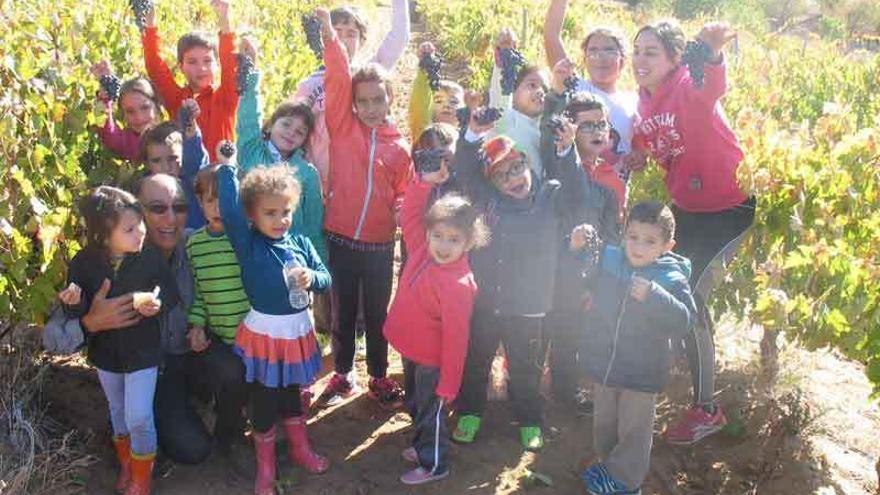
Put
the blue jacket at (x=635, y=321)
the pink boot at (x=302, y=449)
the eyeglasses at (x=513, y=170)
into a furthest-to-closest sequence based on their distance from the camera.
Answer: the pink boot at (x=302, y=449) < the eyeglasses at (x=513, y=170) < the blue jacket at (x=635, y=321)

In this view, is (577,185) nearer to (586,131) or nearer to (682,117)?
(586,131)

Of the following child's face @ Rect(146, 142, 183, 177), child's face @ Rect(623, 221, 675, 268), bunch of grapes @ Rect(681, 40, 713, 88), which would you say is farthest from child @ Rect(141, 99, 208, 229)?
bunch of grapes @ Rect(681, 40, 713, 88)

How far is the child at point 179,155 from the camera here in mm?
3627

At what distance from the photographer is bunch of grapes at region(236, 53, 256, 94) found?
3707 millimetres

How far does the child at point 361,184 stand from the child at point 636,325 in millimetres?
1099

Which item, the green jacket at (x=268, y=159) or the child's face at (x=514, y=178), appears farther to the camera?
the green jacket at (x=268, y=159)

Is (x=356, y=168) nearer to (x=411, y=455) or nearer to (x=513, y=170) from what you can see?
(x=513, y=170)

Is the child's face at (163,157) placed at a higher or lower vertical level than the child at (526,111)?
lower

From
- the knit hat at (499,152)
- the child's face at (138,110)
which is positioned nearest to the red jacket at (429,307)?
the knit hat at (499,152)

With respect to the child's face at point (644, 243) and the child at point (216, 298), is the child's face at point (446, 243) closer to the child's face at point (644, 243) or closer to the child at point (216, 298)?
the child's face at point (644, 243)

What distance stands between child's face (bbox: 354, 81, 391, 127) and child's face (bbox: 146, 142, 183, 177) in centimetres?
84

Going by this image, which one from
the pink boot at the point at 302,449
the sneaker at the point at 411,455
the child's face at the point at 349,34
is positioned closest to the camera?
the pink boot at the point at 302,449

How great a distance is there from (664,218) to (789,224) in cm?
89

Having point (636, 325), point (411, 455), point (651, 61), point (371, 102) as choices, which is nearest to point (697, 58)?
point (651, 61)
